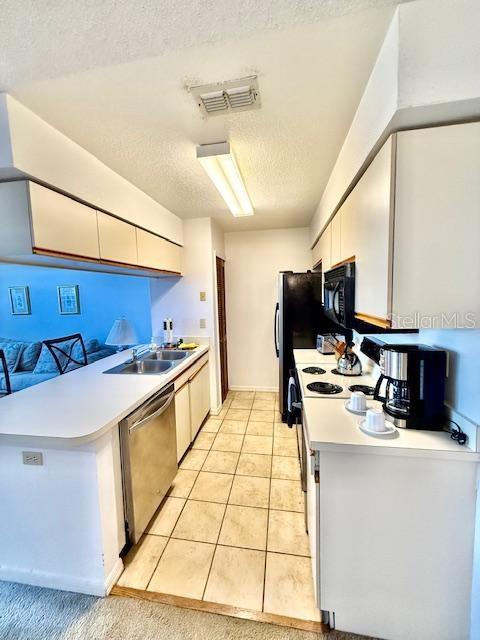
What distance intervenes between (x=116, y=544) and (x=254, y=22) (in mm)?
2434

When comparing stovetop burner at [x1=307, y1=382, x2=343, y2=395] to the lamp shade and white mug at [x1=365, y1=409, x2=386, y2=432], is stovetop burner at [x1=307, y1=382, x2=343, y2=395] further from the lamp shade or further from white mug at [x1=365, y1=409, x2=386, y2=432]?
the lamp shade

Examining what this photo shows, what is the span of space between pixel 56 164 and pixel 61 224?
317mm

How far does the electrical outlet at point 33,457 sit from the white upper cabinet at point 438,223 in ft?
5.94

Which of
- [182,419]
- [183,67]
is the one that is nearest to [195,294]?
[182,419]

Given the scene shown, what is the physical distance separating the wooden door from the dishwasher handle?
1.57 meters

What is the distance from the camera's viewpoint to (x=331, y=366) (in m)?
2.39

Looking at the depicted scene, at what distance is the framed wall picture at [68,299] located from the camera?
4.57 m

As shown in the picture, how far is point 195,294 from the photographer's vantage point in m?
3.32

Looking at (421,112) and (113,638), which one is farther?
(113,638)

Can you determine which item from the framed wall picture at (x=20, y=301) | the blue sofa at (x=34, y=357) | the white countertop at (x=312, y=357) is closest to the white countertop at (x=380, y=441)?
the white countertop at (x=312, y=357)

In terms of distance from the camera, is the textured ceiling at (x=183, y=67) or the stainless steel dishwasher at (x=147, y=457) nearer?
the textured ceiling at (x=183, y=67)

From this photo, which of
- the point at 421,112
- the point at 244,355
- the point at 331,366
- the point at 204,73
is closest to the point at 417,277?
the point at 421,112

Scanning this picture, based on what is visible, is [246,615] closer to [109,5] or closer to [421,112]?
[421,112]

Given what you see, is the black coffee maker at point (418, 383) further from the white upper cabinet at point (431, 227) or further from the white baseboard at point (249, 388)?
the white baseboard at point (249, 388)
